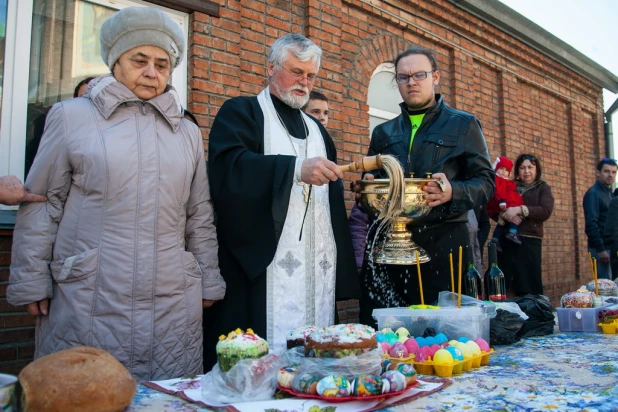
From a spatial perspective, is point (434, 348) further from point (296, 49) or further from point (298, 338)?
point (296, 49)

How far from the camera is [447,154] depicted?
2.95 meters

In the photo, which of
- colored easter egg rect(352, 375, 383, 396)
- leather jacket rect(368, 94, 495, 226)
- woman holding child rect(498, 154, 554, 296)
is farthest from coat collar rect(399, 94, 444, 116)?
woman holding child rect(498, 154, 554, 296)

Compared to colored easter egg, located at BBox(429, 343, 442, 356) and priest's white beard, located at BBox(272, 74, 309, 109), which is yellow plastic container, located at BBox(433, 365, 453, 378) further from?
priest's white beard, located at BBox(272, 74, 309, 109)

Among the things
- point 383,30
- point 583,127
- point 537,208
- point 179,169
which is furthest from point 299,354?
point 583,127

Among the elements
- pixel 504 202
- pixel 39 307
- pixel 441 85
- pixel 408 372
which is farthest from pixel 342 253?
pixel 441 85

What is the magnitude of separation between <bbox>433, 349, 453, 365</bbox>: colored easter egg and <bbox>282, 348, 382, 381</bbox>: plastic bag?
1.16 feet

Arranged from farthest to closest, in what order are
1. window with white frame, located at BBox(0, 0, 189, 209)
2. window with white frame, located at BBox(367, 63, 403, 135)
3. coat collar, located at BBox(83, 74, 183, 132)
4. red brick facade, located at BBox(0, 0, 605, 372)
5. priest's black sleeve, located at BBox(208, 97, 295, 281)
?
window with white frame, located at BBox(367, 63, 403, 135) < red brick facade, located at BBox(0, 0, 605, 372) < window with white frame, located at BBox(0, 0, 189, 209) < priest's black sleeve, located at BBox(208, 97, 295, 281) < coat collar, located at BBox(83, 74, 183, 132)

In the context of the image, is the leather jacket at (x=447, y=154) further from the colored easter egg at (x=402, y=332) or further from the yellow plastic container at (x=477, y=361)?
the yellow plastic container at (x=477, y=361)

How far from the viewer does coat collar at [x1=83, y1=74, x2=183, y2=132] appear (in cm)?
227

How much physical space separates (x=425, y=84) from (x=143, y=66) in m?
1.50

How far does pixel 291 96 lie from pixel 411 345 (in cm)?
143

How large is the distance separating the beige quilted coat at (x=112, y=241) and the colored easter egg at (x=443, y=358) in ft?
3.33

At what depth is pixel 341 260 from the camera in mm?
2863

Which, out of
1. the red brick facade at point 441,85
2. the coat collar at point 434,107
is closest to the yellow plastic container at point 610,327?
the coat collar at point 434,107
